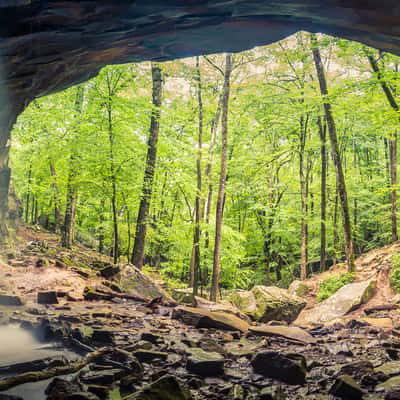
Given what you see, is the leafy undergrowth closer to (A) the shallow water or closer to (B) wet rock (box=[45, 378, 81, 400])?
(A) the shallow water

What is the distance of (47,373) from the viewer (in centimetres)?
371

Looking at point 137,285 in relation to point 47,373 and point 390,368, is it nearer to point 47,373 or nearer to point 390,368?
point 47,373

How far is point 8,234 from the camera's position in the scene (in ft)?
43.2

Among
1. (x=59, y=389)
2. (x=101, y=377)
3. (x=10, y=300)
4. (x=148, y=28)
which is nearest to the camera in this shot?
(x=59, y=389)

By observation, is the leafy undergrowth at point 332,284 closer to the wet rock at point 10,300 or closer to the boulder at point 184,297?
the boulder at point 184,297

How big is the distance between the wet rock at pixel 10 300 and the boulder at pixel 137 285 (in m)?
3.22

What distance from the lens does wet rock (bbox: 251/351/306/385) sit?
13.5 feet

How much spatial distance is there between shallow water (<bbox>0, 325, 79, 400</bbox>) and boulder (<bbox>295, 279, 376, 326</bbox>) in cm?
723

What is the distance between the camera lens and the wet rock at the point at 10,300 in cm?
723

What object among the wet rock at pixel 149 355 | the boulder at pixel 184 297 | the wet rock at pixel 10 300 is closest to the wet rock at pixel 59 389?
the wet rock at pixel 149 355

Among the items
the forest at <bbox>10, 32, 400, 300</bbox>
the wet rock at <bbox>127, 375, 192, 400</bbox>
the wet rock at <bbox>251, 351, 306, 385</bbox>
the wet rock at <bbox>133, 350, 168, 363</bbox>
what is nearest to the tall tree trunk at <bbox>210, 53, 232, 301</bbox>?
the forest at <bbox>10, 32, 400, 300</bbox>

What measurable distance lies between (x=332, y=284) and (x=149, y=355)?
35.0 ft

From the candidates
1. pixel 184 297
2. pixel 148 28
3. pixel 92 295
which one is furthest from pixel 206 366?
pixel 184 297

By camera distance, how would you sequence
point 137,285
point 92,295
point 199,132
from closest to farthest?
point 92,295 < point 137,285 < point 199,132
